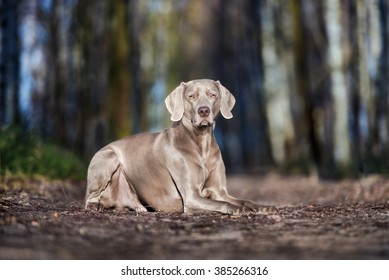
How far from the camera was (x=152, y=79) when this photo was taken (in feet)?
90.7

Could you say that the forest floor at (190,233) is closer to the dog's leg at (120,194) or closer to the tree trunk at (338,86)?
the dog's leg at (120,194)

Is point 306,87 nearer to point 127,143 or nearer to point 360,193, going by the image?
point 360,193

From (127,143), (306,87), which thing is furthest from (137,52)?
(127,143)

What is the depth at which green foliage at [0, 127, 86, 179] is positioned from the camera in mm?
8789

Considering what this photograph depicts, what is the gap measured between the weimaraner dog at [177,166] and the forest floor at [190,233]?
0.31 meters

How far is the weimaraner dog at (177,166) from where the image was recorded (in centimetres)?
643

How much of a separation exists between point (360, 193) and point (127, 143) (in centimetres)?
407

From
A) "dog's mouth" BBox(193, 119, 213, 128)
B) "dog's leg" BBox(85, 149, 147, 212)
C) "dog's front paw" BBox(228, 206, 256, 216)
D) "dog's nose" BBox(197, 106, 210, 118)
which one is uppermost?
"dog's nose" BBox(197, 106, 210, 118)

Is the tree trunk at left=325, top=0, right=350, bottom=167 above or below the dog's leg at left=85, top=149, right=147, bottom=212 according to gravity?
above

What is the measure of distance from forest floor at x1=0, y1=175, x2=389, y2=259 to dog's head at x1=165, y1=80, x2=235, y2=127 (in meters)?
1.01

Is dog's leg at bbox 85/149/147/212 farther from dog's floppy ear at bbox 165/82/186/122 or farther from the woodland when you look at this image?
dog's floppy ear at bbox 165/82/186/122

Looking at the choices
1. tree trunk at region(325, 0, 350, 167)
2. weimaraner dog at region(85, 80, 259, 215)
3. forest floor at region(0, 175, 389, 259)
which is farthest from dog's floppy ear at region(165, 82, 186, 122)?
tree trunk at region(325, 0, 350, 167)

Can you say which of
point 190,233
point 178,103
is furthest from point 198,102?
point 190,233
